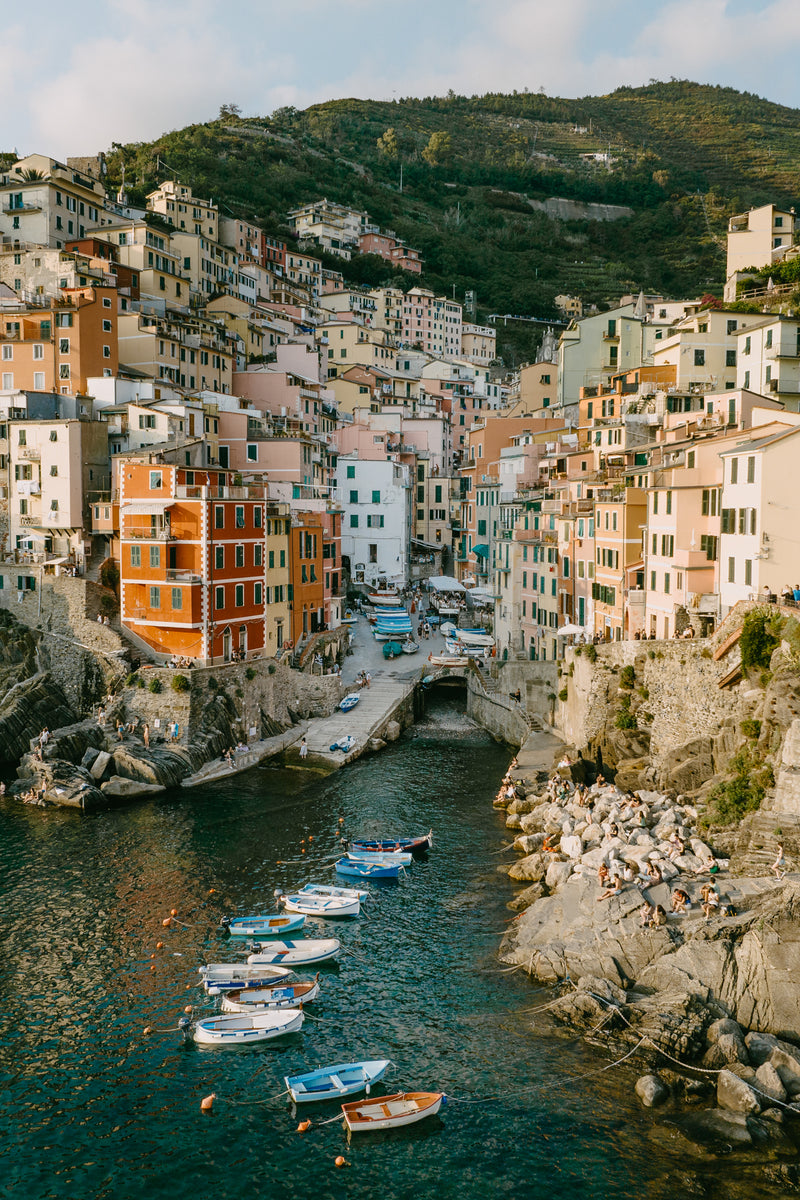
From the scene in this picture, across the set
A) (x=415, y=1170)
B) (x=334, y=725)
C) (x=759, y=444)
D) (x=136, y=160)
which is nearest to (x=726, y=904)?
(x=415, y=1170)

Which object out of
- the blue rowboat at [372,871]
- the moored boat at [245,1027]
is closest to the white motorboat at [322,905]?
the blue rowboat at [372,871]

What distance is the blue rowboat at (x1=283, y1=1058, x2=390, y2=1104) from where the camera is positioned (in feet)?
75.5

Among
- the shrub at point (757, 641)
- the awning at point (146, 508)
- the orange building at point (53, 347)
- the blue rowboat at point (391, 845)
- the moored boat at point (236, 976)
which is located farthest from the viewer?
the orange building at point (53, 347)

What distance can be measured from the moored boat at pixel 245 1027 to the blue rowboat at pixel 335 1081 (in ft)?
7.20

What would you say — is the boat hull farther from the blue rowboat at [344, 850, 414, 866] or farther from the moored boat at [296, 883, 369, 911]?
the blue rowboat at [344, 850, 414, 866]

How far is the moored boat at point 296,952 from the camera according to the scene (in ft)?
95.9

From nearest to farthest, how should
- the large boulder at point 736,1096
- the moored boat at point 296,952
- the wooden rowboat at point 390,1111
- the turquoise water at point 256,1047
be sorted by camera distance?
the turquoise water at point 256,1047 → the large boulder at point 736,1096 → the wooden rowboat at point 390,1111 → the moored boat at point 296,952

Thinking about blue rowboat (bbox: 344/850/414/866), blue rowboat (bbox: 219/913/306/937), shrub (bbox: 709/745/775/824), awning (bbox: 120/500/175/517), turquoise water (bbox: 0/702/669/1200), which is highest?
awning (bbox: 120/500/175/517)

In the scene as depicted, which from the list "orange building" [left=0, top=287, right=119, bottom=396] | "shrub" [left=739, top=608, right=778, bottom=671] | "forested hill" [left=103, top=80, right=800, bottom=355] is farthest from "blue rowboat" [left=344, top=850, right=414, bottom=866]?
"forested hill" [left=103, top=80, right=800, bottom=355]

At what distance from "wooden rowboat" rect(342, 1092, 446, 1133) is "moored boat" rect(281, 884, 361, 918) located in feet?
33.8

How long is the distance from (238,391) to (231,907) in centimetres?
5399

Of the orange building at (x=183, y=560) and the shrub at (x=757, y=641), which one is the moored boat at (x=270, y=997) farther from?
the orange building at (x=183, y=560)

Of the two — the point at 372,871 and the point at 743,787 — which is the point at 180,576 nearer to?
the point at 372,871

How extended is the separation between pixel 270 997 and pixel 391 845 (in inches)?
453
